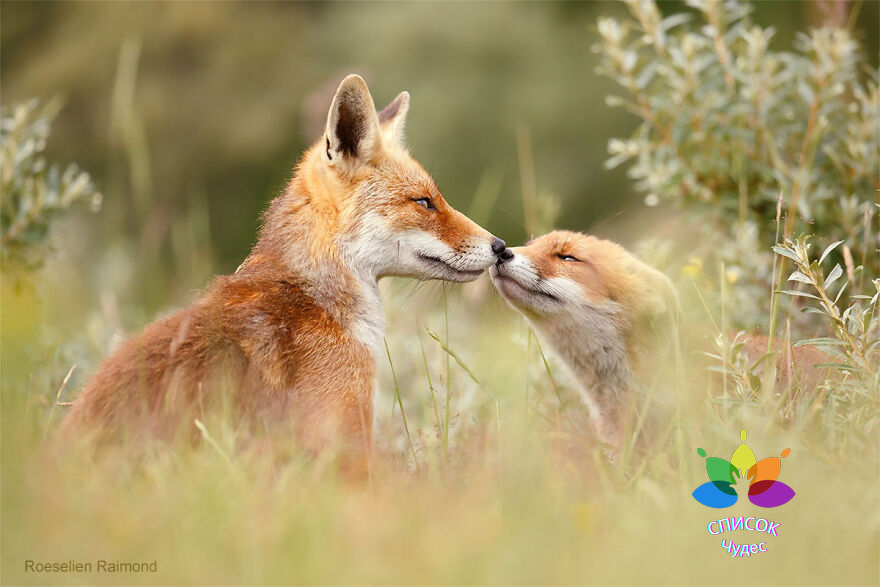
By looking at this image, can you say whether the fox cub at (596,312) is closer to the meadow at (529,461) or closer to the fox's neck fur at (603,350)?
the fox's neck fur at (603,350)

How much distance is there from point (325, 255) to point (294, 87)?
1212cm

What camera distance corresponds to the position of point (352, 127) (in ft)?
14.5

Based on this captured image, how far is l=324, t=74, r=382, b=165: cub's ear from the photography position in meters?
4.24

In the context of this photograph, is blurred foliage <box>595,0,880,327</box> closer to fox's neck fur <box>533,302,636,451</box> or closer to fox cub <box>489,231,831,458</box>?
fox cub <box>489,231,831,458</box>

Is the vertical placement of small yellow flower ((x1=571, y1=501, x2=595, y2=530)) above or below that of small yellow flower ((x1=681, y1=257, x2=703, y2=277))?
below

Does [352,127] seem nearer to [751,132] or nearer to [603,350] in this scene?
[603,350]

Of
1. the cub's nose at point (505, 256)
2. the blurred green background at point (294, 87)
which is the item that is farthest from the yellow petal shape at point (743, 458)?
the blurred green background at point (294, 87)

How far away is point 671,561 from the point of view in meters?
2.55

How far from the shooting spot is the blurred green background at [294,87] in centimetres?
1373

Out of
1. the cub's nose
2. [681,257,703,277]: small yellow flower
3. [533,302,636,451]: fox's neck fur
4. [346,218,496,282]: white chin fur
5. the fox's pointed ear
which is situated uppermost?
the fox's pointed ear

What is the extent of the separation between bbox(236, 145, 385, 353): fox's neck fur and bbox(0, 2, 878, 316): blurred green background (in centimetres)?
787

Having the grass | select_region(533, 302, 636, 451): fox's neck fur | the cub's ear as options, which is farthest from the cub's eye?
the grass

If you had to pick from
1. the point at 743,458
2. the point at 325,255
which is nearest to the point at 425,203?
the point at 325,255

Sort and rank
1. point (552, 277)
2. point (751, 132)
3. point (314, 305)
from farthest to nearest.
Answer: point (751, 132), point (552, 277), point (314, 305)
